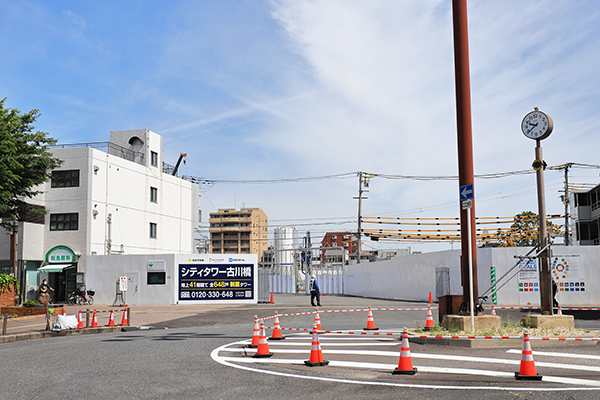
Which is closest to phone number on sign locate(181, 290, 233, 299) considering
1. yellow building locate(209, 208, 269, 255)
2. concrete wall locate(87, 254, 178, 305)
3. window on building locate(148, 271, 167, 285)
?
concrete wall locate(87, 254, 178, 305)

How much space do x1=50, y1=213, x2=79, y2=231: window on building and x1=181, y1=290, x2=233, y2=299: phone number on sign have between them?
10.0 meters

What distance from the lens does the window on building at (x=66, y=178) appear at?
37719 mm

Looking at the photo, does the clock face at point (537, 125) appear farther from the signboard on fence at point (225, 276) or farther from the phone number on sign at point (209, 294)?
the phone number on sign at point (209, 294)

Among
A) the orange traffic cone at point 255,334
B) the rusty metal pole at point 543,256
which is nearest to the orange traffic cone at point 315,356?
the orange traffic cone at point 255,334

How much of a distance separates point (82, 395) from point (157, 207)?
129 ft

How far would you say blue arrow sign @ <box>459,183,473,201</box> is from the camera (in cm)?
1254

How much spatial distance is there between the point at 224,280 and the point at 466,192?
2298cm

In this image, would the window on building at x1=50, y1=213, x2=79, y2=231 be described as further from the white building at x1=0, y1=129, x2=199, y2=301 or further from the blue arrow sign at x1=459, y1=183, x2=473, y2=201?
the blue arrow sign at x1=459, y1=183, x2=473, y2=201

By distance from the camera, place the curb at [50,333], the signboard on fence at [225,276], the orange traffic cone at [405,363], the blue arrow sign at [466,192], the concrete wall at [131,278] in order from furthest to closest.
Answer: the concrete wall at [131,278] → the signboard on fence at [225,276] → the curb at [50,333] → the blue arrow sign at [466,192] → the orange traffic cone at [405,363]

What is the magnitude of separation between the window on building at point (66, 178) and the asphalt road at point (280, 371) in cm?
2549

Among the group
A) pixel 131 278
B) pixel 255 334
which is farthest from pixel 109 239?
pixel 255 334

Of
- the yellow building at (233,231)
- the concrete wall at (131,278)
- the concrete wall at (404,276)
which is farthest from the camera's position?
the yellow building at (233,231)

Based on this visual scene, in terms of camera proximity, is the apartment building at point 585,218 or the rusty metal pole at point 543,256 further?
the apartment building at point 585,218

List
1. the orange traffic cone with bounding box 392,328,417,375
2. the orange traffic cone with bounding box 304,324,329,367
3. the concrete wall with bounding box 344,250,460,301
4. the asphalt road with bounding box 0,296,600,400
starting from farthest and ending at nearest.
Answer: the concrete wall with bounding box 344,250,460,301, the orange traffic cone with bounding box 304,324,329,367, the orange traffic cone with bounding box 392,328,417,375, the asphalt road with bounding box 0,296,600,400
